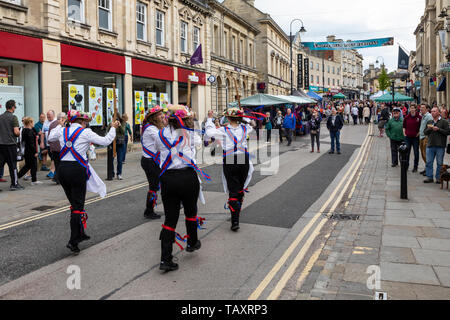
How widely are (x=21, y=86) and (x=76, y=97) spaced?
2560 mm

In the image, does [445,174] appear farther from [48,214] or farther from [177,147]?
[48,214]

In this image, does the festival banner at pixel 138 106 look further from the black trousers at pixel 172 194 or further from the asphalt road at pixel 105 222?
the black trousers at pixel 172 194

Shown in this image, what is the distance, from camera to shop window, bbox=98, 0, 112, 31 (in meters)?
18.0

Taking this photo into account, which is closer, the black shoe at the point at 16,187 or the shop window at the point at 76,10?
the black shoe at the point at 16,187

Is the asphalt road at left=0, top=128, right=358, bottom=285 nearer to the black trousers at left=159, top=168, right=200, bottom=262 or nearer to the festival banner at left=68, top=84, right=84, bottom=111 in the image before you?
the black trousers at left=159, top=168, right=200, bottom=262

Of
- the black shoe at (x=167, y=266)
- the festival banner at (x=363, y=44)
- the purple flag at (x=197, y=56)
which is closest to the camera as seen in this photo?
the black shoe at (x=167, y=266)

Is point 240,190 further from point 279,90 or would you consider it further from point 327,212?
point 279,90

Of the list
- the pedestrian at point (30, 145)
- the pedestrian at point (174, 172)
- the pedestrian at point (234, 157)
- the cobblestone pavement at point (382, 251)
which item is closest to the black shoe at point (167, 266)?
the pedestrian at point (174, 172)

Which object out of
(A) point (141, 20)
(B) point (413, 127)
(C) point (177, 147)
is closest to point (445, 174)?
(B) point (413, 127)

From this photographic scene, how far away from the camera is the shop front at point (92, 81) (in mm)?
16016

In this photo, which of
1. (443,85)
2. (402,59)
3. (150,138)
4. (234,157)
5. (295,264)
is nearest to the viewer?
(295,264)

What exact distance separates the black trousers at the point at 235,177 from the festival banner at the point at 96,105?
40.1 feet

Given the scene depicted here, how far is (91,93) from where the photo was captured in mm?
17453
